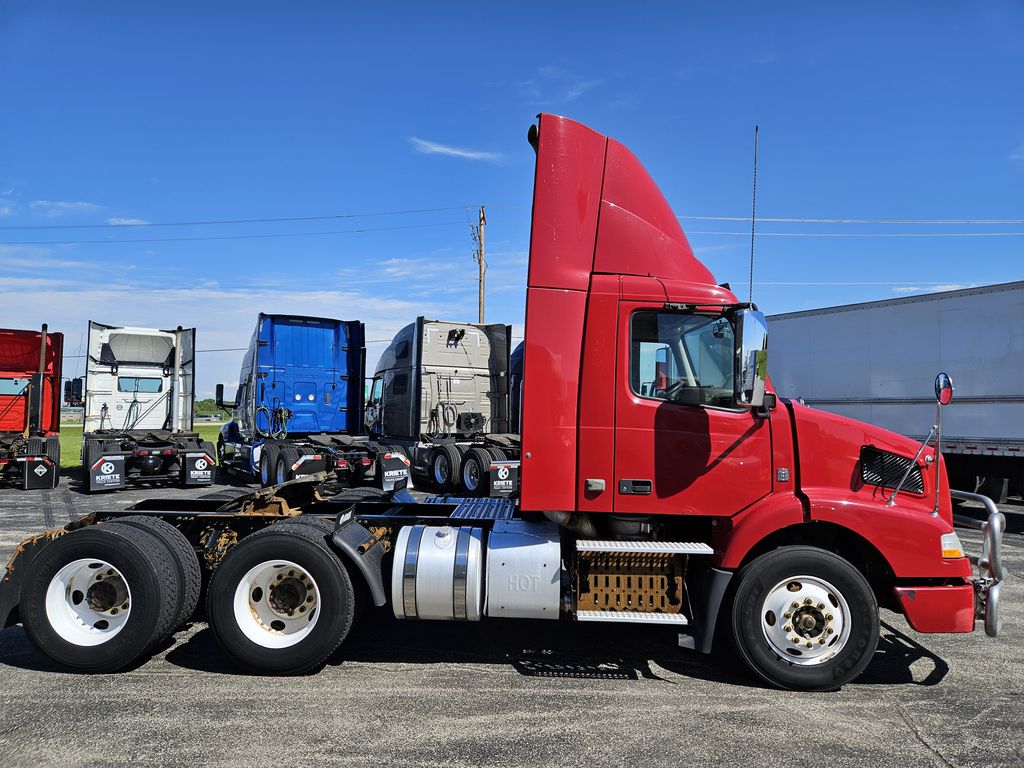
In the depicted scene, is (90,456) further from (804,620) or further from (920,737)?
(920,737)

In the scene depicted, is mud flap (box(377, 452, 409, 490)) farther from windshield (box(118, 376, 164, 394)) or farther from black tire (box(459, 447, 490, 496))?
windshield (box(118, 376, 164, 394))

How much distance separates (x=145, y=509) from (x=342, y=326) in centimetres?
997

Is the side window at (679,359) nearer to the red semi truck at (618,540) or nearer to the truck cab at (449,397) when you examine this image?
the red semi truck at (618,540)

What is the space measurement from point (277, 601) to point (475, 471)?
8666 millimetres

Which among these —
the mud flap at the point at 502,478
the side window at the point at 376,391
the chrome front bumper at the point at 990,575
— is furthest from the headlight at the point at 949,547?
the side window at the point at 376,391

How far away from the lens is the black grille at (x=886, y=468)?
4.67 meters

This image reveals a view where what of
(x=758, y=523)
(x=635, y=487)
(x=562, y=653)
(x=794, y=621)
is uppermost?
(x=635, y=487)

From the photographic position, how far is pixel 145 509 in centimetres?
555

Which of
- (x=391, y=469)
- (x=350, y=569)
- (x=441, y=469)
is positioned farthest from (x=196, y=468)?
(x=350, y=569)

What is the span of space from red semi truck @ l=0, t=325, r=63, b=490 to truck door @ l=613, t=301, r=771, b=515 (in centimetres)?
1457

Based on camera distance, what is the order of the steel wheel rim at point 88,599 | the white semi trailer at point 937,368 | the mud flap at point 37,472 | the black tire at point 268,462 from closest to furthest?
the steel wheel rim at point 88,599
the white semi trailer at point 937,368
the black tire at point 268,462
the mud flap at point 37,472

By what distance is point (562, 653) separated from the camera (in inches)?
204

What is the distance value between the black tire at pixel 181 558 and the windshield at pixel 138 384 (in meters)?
12.0

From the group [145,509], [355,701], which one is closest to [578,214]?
[355,701]
